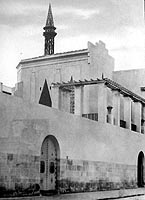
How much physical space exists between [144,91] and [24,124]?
9.32 m

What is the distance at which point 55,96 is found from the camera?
13523 millimetres

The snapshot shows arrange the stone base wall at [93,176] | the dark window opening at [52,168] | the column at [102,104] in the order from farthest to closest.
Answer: the column at [102,104], the stone base wall at [93,176], the dark window opening at [52,168]

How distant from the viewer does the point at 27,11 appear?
20.5 feet

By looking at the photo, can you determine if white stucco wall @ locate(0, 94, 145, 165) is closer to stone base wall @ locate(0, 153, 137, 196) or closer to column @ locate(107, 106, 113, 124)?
stone base wall @ locate(0, 153, 137, 196)

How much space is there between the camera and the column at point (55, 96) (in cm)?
1324

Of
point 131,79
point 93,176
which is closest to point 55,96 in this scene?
point 93,176

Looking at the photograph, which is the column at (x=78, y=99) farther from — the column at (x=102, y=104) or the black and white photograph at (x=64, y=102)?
the column at (x=102, y=104)

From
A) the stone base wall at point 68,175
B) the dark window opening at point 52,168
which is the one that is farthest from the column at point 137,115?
the dark window opening at point 52,168

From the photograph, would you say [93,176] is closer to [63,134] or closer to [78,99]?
[63,134]

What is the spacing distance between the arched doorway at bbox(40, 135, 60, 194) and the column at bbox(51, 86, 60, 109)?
3740 mm

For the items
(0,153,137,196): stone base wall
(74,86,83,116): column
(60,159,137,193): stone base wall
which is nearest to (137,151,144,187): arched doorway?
(0,153,137,196): stone base wall

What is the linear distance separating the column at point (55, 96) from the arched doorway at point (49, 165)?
3740 mm

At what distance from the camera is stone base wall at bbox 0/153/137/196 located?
25.1 ft

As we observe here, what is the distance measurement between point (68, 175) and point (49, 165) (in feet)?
2.21
